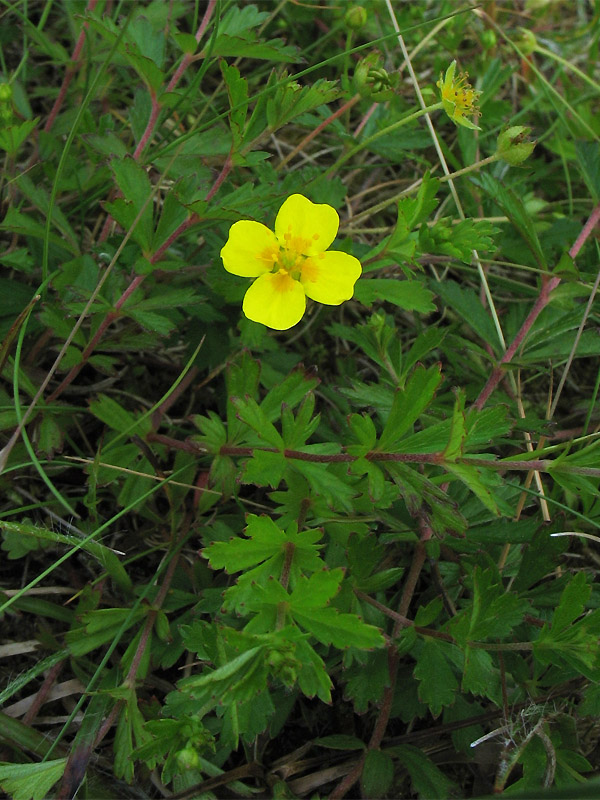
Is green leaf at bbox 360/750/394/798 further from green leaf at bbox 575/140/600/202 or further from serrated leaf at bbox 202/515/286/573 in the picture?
green leaf at bbox 575/140/600/202

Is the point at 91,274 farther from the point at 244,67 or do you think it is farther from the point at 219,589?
the point at 244,67

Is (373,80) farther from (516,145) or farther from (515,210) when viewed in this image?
(515,210)

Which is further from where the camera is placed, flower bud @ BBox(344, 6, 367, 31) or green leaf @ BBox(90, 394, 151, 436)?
flower bud @ BBox(344, 6, 367, 31)

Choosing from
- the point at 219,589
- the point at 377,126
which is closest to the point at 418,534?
the point at 219,589

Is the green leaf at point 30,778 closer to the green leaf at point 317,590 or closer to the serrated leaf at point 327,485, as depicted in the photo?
the green leaf at point 317,590

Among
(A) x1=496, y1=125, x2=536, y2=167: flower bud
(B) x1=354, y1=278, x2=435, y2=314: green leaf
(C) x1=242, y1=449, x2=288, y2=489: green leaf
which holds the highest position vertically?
(A) x1=496, y1=125, x2=536, y2=167: flower bud

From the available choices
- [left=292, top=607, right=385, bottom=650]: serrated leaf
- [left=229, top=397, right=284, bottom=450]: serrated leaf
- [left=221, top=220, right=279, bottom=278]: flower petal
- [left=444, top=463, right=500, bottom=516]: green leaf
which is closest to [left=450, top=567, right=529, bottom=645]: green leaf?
[left=444, top=463, right=500, bottom=516]: green leaf
